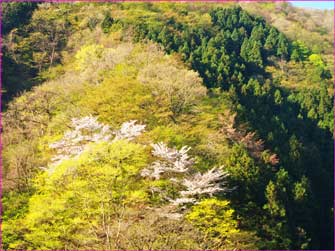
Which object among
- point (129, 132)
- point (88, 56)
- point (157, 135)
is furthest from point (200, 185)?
point (88, 56)

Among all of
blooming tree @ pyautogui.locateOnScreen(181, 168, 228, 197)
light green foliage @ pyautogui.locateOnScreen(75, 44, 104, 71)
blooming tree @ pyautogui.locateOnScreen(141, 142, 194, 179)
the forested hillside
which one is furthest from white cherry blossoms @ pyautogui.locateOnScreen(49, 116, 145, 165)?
light green foliage @ pyautogui.locateOnScreen(75, 44, 104, 71)

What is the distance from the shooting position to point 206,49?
2263 inches

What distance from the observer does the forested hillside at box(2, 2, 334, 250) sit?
1834cm

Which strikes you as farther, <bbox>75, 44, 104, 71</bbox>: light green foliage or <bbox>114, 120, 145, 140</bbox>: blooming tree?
<bbox>75, 44, 104, 71</bbox>: light green foliage

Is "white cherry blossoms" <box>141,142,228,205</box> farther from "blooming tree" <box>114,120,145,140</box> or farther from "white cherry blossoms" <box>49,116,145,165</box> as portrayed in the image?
"white cherry blossoms" <box>49,116,145,165</box>

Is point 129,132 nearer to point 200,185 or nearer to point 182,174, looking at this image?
point 182,174

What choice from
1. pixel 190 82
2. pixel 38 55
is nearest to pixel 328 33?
pixel 38 55

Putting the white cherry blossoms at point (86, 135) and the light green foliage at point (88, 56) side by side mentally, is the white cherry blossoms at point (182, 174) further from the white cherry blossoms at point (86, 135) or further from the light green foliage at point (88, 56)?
the light green foliage at point (88, 56)

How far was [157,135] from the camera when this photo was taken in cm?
2669

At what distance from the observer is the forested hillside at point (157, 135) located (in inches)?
722

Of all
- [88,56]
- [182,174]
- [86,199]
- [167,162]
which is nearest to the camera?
[86,199]

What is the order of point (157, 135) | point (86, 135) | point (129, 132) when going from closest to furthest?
point (129, 132) → point (86, 135) → point (157, 135)

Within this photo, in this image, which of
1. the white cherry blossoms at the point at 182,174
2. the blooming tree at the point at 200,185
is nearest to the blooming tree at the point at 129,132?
the white cherry blossoms at the point at 182,174

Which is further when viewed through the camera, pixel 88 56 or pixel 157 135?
pixel 88 56
